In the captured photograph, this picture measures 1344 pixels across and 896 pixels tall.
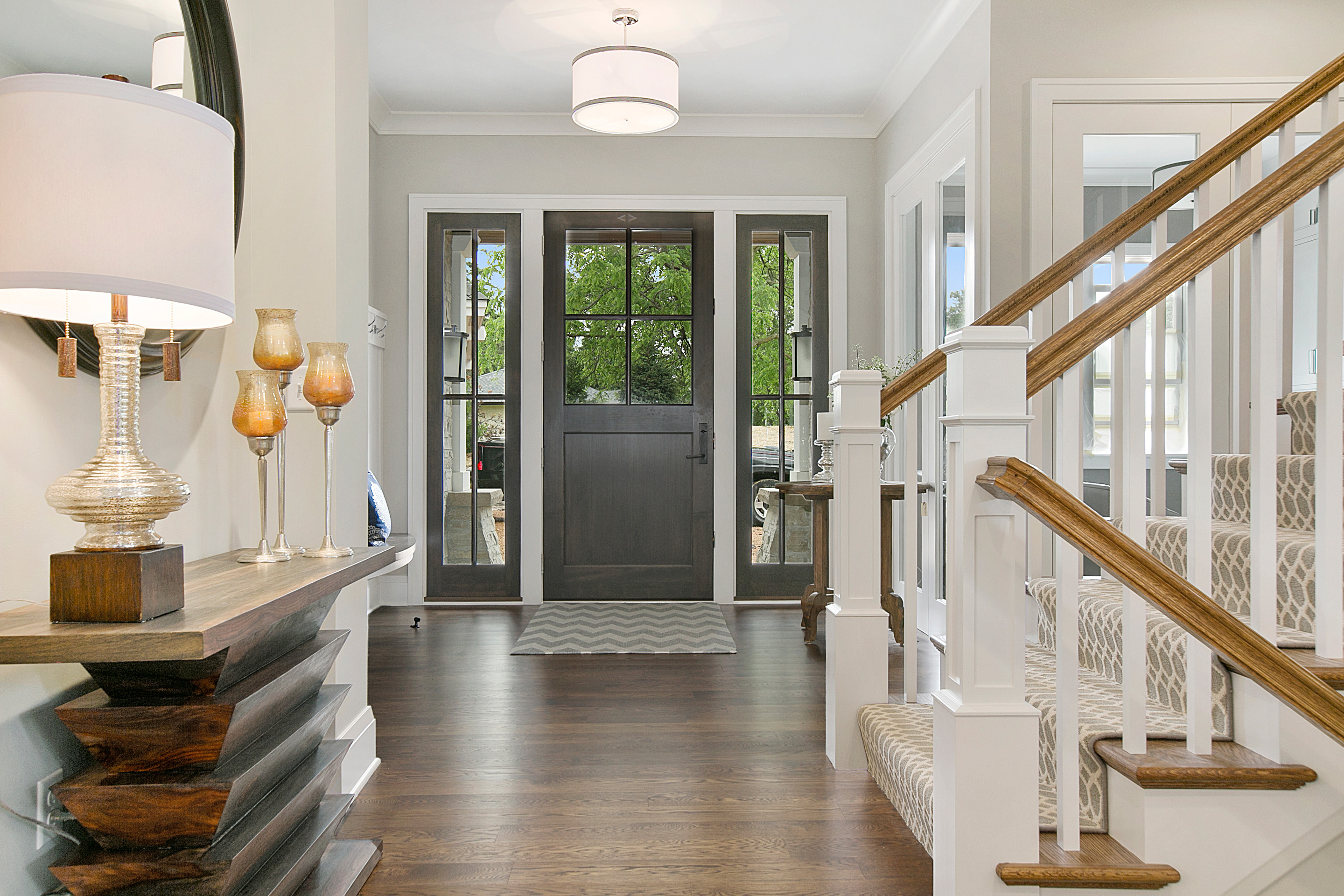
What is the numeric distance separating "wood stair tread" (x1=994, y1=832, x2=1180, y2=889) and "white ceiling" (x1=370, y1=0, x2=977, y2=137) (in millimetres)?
3316

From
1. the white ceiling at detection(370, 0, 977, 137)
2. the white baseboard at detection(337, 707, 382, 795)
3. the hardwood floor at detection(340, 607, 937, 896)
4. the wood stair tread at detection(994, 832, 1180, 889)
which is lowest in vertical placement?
the hardwood floor at detection(340, 607, 937, 896)

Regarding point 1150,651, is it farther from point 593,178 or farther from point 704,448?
point 593,178

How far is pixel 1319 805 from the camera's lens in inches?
60.5

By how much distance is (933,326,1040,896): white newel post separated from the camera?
152cm

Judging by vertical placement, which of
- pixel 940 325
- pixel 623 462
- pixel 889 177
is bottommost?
pixel 623 462

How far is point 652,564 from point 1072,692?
12.0 ft

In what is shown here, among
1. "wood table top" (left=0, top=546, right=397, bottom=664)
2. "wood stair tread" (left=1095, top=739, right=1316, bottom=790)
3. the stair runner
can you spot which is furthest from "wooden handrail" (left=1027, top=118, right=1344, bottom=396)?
"wood table top" (left=0, top=546, right=397, bottom=664)

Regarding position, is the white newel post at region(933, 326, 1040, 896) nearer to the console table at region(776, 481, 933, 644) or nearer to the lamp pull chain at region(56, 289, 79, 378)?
the lamp pull chain at region(56, 289, 79, 378)

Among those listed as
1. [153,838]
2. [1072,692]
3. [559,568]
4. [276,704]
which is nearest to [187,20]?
[276,704]

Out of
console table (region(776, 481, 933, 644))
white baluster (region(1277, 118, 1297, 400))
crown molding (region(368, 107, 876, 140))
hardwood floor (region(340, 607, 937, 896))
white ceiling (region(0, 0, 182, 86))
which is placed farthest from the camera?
crown molding (region(368, 107, 876, 140))

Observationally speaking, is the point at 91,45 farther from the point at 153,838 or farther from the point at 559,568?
the point at 559,568

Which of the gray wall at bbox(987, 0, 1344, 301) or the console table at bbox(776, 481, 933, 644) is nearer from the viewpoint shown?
the gray wall at bbox(987, 0, 1344, 301)

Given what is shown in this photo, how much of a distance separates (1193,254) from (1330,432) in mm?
394

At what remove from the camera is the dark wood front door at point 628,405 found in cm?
503
